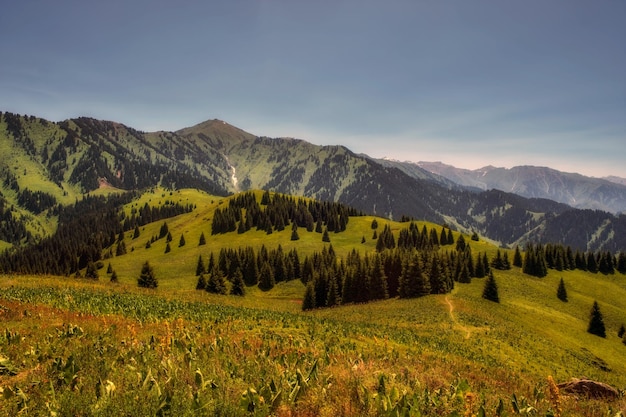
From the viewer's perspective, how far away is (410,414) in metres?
8.28

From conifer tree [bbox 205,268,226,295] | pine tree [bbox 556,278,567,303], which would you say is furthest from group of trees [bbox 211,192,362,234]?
pine tree [bbox 556,278,567,303]

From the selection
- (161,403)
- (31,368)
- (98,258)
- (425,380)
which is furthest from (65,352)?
(98,258)

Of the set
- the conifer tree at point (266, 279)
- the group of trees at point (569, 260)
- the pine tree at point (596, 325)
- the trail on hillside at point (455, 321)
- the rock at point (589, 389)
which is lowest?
the conifer tree at point (266, 279)

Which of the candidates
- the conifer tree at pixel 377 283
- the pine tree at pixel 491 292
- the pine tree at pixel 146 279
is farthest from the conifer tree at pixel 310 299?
the pine tree at pixel 491 292

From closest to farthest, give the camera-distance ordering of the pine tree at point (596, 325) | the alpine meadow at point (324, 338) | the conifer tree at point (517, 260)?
the alpine meadow at point (324, 338)
the pine tree at point (596, 325)
the conifer tree at point (517, 260)

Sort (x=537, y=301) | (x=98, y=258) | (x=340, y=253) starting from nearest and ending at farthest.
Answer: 1. (x=537, y=301)
2. (x=340, y=253)
3. (x=98, y=258)

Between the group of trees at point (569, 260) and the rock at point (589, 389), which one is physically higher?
the rock at point (589, 389)

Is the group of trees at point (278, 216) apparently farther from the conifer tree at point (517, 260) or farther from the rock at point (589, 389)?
the rock at point (589, 389)

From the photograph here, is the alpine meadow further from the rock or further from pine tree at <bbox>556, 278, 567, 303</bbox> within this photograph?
pine tree at <bbox>556, 278, 567, 303</bbox>

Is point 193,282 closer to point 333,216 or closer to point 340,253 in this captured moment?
point 340,253

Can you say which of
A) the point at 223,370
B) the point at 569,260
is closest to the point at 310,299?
the point at 223,370

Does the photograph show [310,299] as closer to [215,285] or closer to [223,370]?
[215,285]

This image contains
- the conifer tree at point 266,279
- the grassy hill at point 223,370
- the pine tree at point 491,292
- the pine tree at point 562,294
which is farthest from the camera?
the conifer tree at point 266,279

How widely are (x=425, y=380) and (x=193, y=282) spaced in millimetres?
101500
